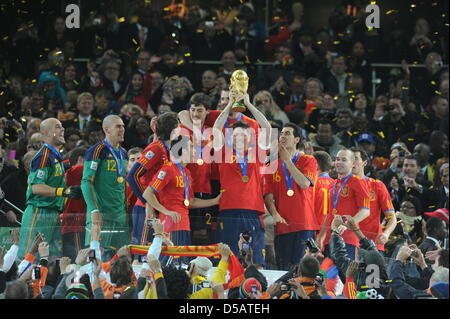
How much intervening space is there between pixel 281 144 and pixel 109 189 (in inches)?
67.6

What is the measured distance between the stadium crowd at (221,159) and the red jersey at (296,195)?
0.5 inches

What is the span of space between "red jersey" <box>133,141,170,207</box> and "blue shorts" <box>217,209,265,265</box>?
0.87 meters

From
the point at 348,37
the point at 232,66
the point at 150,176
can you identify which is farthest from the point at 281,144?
the point at 348,37

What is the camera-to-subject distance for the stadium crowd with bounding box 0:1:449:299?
901 cm

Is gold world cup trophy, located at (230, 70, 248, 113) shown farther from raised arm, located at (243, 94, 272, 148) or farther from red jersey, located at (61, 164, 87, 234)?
red jersey, located at (61, 164, 87, 234)

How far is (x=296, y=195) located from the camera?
34.8ft

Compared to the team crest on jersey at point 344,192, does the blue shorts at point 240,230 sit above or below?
below

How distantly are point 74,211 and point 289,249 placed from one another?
7.88 feet

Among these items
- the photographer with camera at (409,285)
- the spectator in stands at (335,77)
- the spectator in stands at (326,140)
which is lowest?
the photographer with camera at (409,285)

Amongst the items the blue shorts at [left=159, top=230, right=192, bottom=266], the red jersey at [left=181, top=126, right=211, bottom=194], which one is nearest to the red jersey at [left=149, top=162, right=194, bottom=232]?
the red jersey at [left=181, top=126, right=211, bottom=194]

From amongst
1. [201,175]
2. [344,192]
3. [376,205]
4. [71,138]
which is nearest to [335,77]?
[71,138]

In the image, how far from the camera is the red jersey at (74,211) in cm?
940

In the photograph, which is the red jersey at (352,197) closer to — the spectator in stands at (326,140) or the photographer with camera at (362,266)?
the photographer with camera at (362,266)

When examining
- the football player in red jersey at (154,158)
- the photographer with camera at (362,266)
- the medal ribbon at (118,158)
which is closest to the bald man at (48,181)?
the medal ribbon at (118,158)
